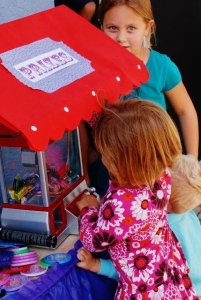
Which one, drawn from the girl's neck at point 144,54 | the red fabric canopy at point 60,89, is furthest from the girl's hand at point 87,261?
the girl's neck at point 144,54

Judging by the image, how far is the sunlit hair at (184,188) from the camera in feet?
5.97

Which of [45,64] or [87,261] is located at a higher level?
[45,64]

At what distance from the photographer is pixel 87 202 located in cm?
181

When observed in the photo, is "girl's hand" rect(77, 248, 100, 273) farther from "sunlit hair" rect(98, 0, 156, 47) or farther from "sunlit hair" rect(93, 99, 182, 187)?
"sunlit hair" rect(98, 0, 156, 47)

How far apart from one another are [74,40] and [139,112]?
0.39m

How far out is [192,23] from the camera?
11.9 feet

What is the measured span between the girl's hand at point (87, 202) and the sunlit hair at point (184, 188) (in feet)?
0.88

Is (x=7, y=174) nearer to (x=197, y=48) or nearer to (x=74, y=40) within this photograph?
(x=74, y=40)

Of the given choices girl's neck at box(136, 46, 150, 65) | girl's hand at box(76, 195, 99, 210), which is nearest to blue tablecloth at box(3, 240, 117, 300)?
girl's hand at box(76, 195, 99, 210)

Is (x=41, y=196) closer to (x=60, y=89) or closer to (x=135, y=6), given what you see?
(x=60, y=89)

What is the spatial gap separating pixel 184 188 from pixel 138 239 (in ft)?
1.03

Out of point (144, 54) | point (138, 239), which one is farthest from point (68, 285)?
point (144, 54)

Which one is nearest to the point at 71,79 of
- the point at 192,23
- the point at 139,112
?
the point at 139,112

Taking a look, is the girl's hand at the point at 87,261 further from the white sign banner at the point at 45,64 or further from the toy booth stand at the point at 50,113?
the white sign banner at the point at 45,64
